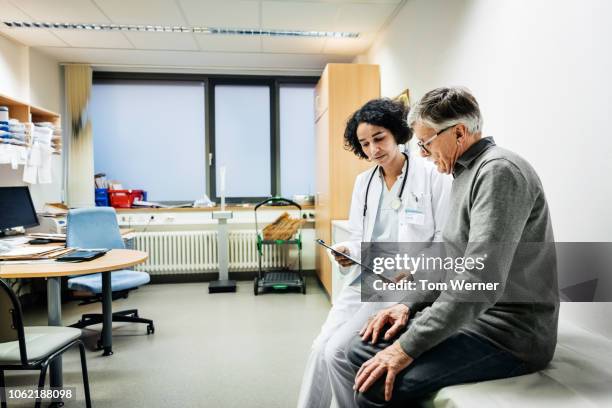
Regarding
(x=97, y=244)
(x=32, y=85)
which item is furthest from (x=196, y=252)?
(x=32, y=85)

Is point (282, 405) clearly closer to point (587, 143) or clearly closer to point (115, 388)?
point (115, 388)

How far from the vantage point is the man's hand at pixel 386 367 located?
104 centimetres

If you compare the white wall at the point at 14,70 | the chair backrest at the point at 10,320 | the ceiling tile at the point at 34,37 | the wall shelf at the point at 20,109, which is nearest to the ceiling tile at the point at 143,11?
the ceiling tile at the point at 34,37

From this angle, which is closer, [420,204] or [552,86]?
[552,86]

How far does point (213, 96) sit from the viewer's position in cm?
496

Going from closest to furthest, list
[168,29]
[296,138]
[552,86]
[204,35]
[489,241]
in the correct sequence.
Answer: [489,241]
[552,86]
[168,29]
[204,35]
[296,138]

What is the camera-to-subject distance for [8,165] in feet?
11.9

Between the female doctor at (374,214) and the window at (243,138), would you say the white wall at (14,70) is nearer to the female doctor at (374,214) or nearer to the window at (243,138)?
the window at (243,138)

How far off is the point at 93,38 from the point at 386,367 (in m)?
4.24

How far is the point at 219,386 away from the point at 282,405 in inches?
17.0

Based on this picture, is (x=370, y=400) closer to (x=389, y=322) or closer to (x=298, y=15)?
(x=389, y=322)

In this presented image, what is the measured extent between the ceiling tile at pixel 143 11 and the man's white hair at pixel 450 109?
276 cm

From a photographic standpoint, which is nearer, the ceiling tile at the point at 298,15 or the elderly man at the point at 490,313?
the elderly man at the point at 490,313

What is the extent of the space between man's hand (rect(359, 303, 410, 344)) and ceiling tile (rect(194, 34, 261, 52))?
3.36 metres
